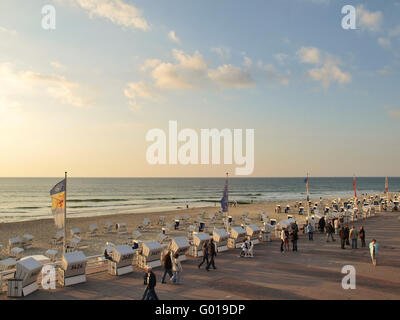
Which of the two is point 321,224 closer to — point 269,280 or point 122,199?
point 269,280

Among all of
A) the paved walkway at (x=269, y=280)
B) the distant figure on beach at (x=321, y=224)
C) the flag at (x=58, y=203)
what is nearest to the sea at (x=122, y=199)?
the distant figure on beach at (x=321, y=224)

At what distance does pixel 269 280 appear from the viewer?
10211mm

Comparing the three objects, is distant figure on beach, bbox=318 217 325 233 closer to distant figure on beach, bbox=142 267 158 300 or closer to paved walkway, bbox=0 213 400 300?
paved walkway, bbox=0 213 400 300

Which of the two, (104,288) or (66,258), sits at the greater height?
(66,258)

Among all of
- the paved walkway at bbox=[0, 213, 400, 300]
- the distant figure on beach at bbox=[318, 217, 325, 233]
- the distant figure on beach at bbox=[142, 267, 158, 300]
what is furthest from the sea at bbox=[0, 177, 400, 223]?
the distant figure on beach at bbox=[142, 267, 158, 300]

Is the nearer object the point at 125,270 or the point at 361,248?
the point at 125,270

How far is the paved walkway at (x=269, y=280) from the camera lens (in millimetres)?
8828

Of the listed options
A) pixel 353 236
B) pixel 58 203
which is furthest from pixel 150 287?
pixel 353 236

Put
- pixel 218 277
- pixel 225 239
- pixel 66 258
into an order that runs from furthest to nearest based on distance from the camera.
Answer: pixel 225 239 < pixel 218 277 < pixel 66 258
